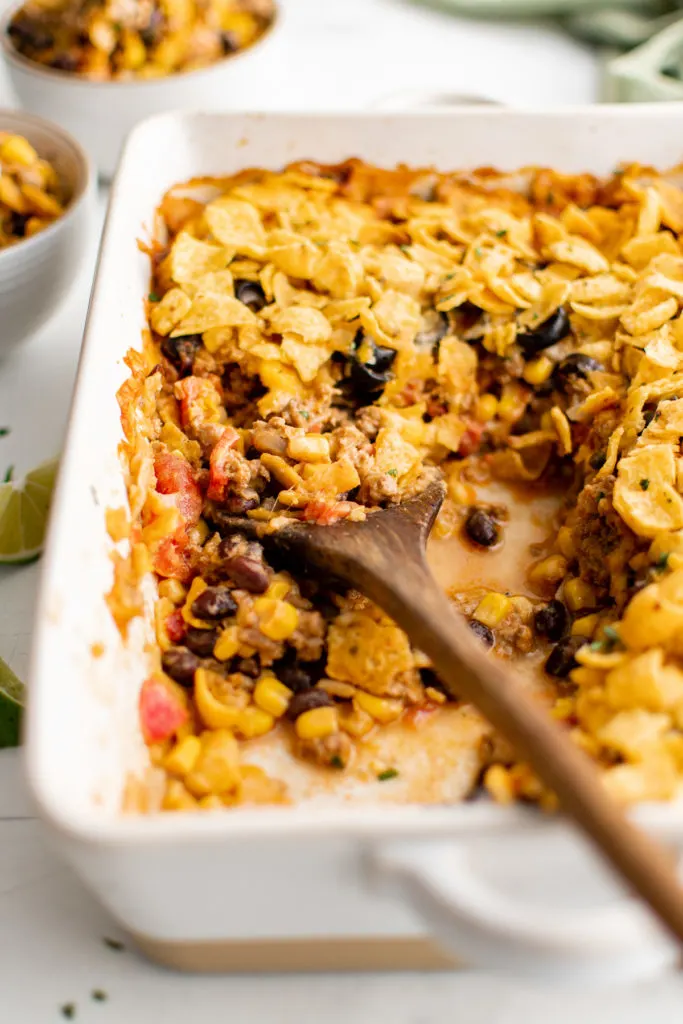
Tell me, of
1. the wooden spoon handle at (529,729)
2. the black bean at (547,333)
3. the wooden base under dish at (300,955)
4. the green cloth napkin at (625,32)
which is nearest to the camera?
the wooden spoon handle at (529,729)

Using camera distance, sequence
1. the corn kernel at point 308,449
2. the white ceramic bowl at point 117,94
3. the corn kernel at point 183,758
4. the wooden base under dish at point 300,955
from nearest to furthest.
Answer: the wooden base under dish at point 300,955 < the corn kernel at point 183,758 < the corn kernel at point 308,449 < the white ceramic bowl at point 117,94

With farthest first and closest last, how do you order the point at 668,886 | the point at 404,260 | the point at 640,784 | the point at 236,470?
1. the point at 404,260
2. the point at 236,470
3. the point at 640,784
4. the point at 668,886

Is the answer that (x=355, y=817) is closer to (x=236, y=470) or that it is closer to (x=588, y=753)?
(x=588, y=753)

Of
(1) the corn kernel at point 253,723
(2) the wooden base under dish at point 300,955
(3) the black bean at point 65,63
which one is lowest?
(2) the wooden base under dish at point 300,955

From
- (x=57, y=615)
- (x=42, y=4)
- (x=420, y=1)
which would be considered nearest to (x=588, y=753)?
(x=57, y=615)

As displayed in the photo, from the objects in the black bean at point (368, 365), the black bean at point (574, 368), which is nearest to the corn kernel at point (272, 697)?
the black bean at point (368, 365)

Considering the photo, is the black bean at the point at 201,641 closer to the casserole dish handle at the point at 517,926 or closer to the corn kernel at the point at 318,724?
the corn kernel at the point at 318,724

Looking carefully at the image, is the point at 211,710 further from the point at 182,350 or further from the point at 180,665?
the point at 182,350
